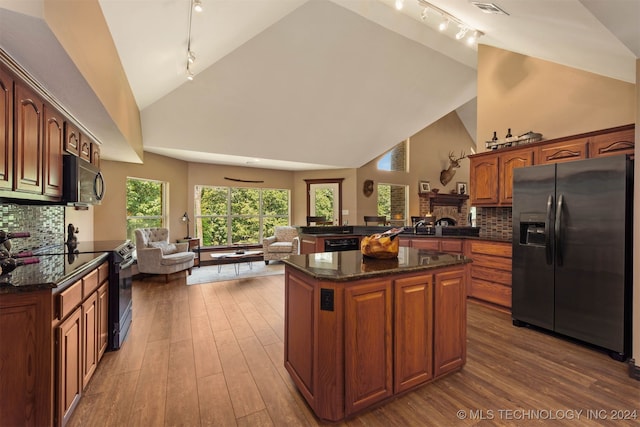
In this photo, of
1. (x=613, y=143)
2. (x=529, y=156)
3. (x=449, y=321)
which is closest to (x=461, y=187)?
(x=529, y=156)

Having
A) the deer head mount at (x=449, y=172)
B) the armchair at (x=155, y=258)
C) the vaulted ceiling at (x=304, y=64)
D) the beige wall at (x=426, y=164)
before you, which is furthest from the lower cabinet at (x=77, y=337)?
the deer head mount at (x=449, y=172)

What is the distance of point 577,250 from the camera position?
98.1 inches

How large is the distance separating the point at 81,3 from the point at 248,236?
19.4 ft

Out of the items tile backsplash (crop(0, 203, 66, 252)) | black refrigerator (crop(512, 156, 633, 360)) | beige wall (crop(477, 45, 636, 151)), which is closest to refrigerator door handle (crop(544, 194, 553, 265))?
black refrigerator (crop(512, 156, 633, 360))

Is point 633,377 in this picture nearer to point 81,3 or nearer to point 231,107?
point 81,3

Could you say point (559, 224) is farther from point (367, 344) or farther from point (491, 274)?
point (367, 344)

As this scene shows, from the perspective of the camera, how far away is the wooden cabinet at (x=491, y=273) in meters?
3.33

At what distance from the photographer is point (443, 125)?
28.7 ft

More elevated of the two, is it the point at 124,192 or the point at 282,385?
the point at 124,192

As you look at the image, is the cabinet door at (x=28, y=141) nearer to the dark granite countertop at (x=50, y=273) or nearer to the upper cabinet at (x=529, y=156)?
the dark granite countertop at (x=50, y=273)

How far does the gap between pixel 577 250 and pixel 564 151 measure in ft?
4.24

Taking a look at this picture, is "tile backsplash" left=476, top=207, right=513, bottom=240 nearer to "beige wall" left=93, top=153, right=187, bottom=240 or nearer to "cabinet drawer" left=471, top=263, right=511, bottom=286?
"cabinet drawer" left=471, top=263, right=511, bottom=286

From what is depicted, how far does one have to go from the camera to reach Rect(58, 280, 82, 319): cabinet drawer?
4.85 ft

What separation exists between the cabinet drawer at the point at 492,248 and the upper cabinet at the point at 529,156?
23.5 inches
